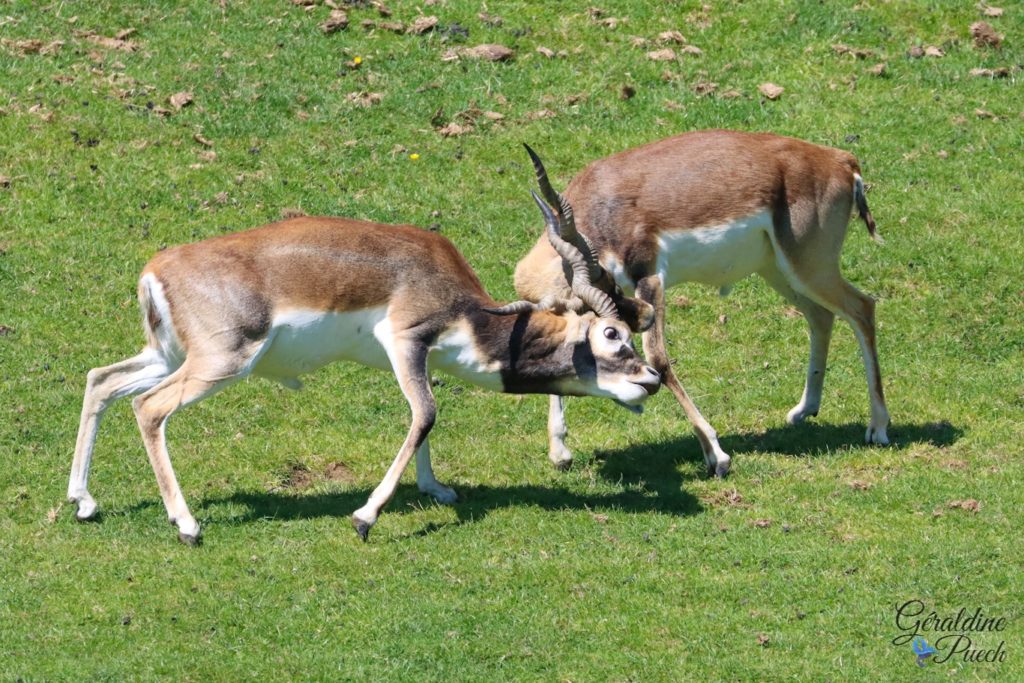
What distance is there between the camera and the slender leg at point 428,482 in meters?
11.5

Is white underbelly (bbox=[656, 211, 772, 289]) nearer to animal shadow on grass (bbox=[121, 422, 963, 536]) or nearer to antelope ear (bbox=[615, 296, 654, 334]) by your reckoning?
antelope ear (bbox=[615, 296, 654, 334])

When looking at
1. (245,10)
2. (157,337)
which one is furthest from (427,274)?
(245,10)

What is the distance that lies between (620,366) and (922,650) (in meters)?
3.16

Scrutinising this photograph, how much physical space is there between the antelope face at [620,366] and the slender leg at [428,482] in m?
1.38

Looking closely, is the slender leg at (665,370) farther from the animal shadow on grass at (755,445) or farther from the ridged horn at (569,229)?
the ridged horn at (569,229)

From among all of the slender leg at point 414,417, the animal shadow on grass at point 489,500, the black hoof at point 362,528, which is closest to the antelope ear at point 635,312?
the animal shadow on grass at point 489,500

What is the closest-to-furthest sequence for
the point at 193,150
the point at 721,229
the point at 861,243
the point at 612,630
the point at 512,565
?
the point at 612,630
the point at 512,565
the point at 721,229
the point at 861,243
the point at 193,150

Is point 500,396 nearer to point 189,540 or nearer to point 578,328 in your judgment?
point 578,328

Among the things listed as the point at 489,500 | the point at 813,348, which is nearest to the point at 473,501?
the point at 489,500

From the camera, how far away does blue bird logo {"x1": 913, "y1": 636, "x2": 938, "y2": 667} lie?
8.84m

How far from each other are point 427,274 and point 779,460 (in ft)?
10.6

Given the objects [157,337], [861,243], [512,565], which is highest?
[157,337]

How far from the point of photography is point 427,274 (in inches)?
437

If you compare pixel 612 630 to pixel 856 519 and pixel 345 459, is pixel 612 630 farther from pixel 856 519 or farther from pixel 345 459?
pixel 345 459
